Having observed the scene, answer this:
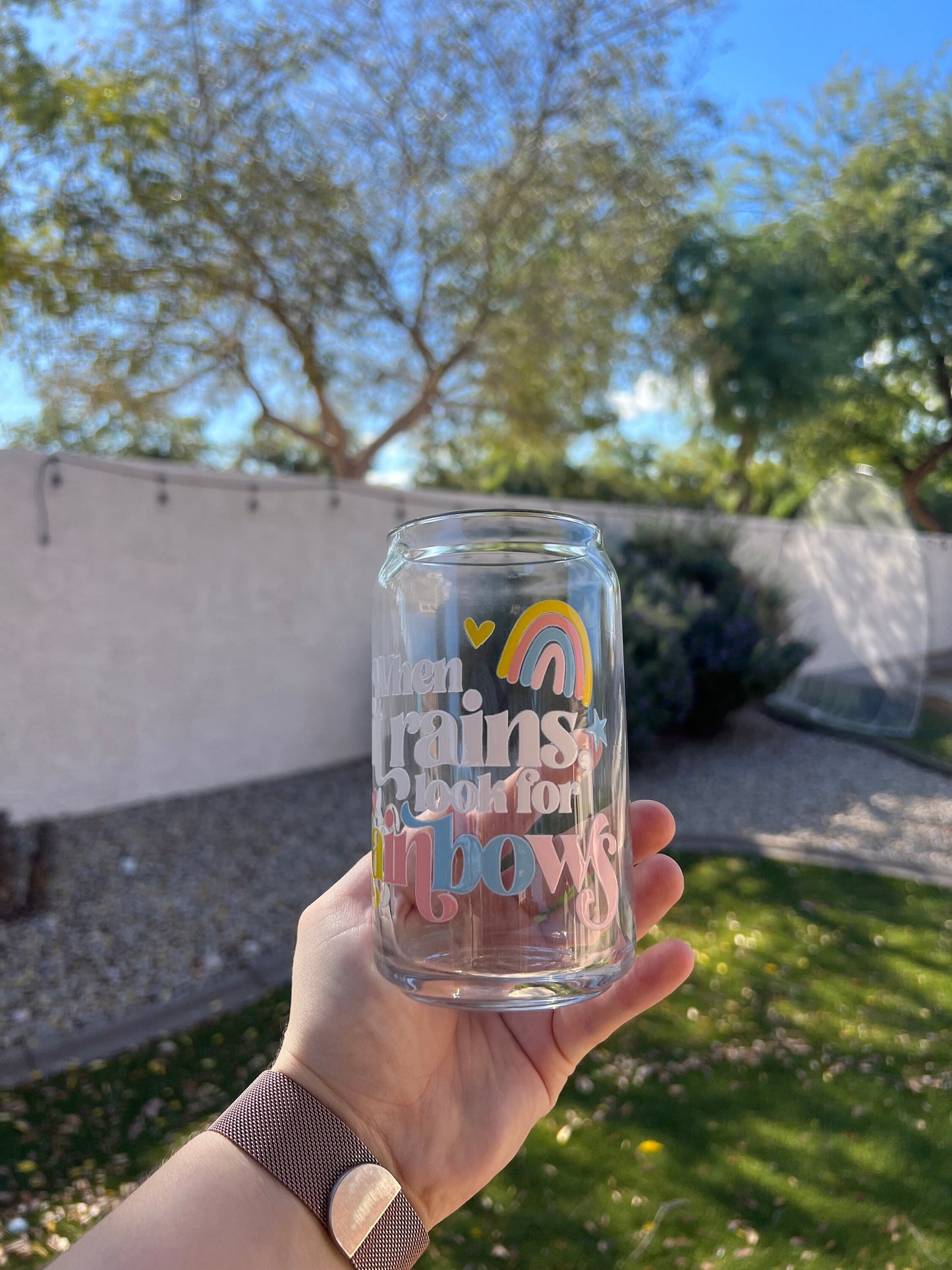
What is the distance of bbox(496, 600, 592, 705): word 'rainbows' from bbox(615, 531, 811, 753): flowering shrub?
5491mm

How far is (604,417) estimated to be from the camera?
10.5m

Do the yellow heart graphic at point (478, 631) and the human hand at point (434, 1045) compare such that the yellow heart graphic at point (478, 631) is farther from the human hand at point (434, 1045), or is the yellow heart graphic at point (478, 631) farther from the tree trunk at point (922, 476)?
the tree trunk at point (922, 476)

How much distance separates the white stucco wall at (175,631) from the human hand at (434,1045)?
16.1 ft

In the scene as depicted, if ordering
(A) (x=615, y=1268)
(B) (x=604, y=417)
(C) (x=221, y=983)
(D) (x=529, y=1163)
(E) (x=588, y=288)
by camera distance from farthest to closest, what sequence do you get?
(B) (x=604, y=417) < (E) (x=588, y=288) < (C) (x=221, y=983) < (D) (x=529, y=1163) < (A) (x=615, y=1268)

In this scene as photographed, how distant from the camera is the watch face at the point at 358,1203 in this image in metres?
1.11

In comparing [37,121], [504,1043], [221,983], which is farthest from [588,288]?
[504,1043]

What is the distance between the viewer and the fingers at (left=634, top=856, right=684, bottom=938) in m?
1.48

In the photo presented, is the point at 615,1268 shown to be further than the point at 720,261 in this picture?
No

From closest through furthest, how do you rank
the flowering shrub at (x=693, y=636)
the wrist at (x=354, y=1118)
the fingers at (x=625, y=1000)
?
the wrist at (x=354, y=1118) → the fingers at (x=625, y=1000) → the flowering shrub at (x=693, y=636)

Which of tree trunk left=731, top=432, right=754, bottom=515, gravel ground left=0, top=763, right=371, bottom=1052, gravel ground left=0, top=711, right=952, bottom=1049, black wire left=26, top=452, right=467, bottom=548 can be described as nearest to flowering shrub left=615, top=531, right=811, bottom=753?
gravel ground left=0, top=711, right=952, bottom=1049

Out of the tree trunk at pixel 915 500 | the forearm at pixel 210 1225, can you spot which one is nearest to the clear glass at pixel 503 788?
the forearm at pixel 210 1225

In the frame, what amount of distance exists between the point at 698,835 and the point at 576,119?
5.93 metres

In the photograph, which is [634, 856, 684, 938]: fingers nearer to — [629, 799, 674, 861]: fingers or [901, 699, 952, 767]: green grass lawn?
[629, 799, 674, 861]: fingers

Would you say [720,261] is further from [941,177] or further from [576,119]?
[576,119]
